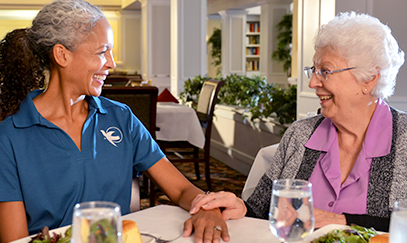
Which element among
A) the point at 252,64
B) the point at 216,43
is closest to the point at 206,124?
the point at 216,43

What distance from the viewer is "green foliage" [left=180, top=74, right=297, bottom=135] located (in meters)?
3.94

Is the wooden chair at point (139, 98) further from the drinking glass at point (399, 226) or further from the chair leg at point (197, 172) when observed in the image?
the drinking glass at point (399, 226)

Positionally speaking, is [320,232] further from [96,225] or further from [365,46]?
[365,46]

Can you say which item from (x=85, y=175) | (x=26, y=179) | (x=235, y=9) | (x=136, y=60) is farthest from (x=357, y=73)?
(x=136, y=60)

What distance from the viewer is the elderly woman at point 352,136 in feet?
4.97

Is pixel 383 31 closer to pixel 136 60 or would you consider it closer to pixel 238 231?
pixel 238 231

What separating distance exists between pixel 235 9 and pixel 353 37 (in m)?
11.2

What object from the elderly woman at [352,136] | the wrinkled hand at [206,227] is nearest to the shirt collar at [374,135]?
the elderly woman at [352,136]

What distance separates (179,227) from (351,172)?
2.26 feet

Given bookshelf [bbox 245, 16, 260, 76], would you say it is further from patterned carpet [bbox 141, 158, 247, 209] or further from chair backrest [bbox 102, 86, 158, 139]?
chair backrest [bbox 102, 86, 158, 139]

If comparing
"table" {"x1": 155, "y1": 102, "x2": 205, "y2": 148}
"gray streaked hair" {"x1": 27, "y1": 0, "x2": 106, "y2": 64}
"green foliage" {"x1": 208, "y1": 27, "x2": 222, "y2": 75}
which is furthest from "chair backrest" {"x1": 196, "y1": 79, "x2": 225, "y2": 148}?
"green foliage" {"x1": 208, "y1": 27, "x2": 222, "y2": 75}

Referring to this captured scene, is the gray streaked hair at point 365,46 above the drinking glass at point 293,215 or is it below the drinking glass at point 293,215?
above

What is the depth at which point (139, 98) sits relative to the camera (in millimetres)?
3428

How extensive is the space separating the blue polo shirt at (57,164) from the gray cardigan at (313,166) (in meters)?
0.46
